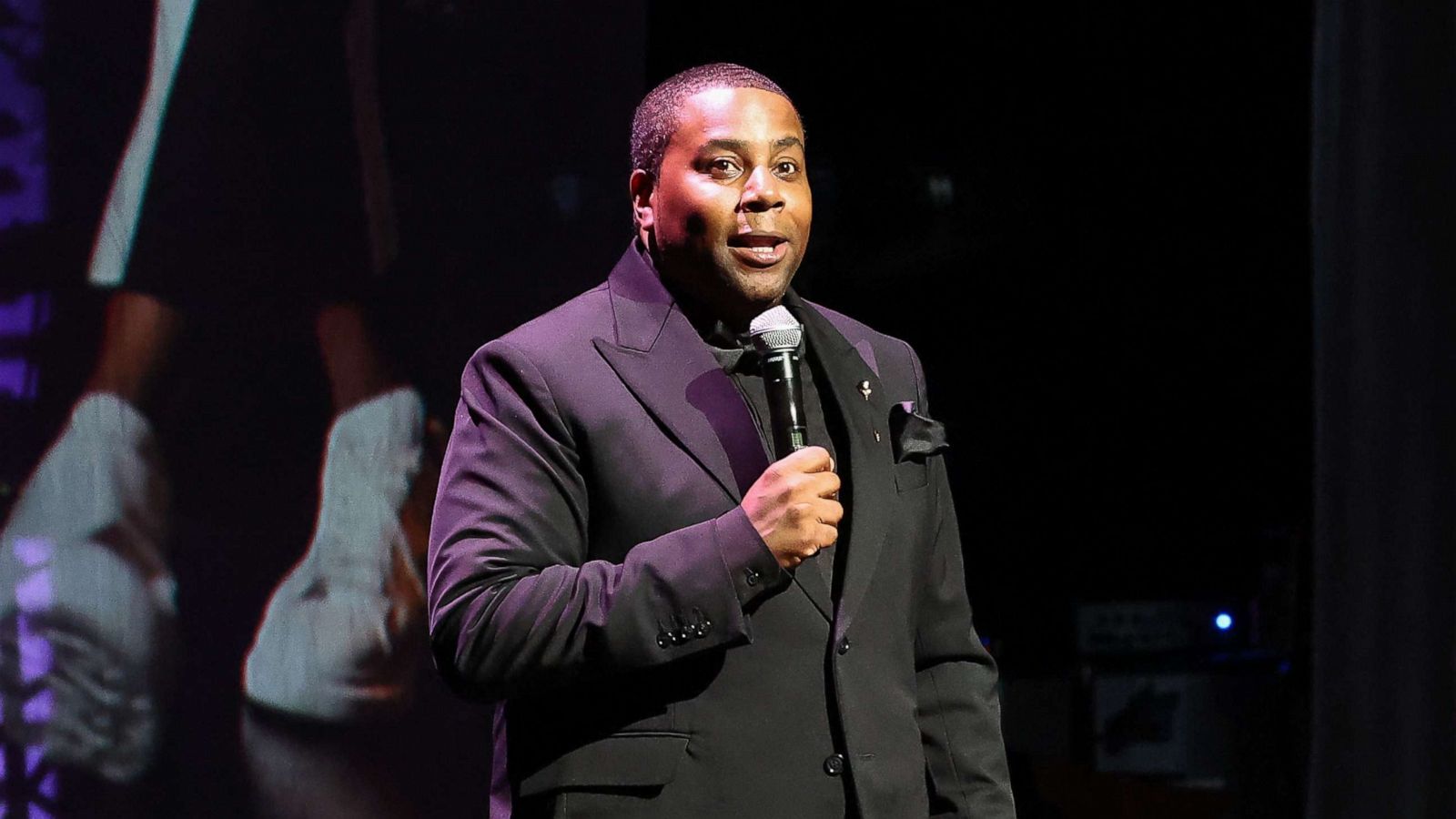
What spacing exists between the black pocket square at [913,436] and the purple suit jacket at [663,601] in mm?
11

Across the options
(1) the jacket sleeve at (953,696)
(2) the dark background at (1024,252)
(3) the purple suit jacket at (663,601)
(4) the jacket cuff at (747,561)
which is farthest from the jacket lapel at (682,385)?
(2) the dark background at (1024,252)

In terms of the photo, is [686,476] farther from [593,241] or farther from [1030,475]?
[1030,475]

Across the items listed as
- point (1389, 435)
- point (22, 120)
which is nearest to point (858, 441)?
point (22, 120)

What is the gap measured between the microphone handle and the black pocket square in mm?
162

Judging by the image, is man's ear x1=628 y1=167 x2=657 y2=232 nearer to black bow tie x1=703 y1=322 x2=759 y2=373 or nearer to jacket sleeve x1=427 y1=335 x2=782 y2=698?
black bow tie x1=703 y1=322 x2=759 y2=373

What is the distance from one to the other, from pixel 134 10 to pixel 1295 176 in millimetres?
3775

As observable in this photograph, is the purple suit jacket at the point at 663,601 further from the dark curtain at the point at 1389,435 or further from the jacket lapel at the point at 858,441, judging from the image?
the dark curtain at the point at 1389,435

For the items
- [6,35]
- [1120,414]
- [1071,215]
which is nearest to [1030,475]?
[1120,414]

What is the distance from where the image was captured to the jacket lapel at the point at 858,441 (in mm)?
1466

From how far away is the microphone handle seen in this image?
1.42 metres

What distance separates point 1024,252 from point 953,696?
3.98 metres

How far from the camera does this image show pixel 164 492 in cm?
276

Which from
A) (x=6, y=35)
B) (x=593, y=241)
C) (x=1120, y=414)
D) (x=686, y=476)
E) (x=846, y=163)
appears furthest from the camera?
(x=1120, y=414)

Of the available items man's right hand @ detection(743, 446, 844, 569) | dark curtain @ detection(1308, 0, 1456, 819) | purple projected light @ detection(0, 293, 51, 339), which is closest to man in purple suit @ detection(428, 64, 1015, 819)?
man's right hand @ detection(743, 446, 844, 569)
